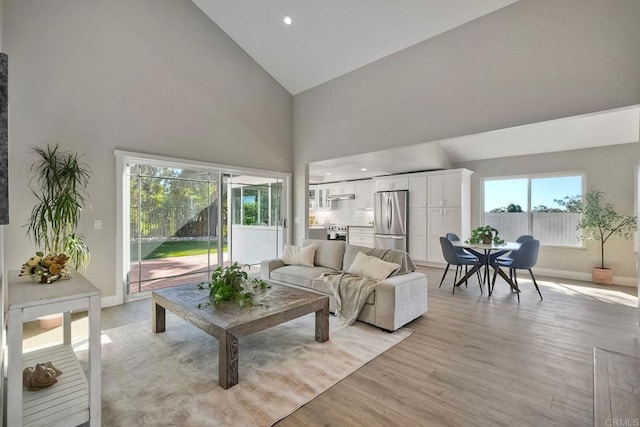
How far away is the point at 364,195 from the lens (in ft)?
30.1

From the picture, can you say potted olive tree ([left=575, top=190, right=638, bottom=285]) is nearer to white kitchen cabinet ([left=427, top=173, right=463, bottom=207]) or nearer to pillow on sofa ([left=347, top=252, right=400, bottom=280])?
white kitchen cabinet ([left=427, top=173, right=463, bottom=207])

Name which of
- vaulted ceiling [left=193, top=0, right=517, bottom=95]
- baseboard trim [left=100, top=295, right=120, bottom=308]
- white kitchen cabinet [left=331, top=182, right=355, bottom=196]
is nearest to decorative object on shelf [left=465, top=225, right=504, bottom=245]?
vaulted ceiling [left=193, top=0, right=517, bottom=95]

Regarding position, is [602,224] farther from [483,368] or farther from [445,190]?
[483,368]

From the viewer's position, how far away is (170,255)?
15.4ft

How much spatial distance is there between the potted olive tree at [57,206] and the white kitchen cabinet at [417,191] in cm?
654

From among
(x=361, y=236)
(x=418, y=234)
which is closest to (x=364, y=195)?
(x=361, y=236)

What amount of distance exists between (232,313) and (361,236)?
694cm

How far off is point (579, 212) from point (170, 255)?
24.9 ft

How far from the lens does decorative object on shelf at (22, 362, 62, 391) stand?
176 cm

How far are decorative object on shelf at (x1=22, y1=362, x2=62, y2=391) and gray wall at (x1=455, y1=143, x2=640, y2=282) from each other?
24.8 feet

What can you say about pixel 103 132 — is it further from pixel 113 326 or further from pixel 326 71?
pixel 326 71

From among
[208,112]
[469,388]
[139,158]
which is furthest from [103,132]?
[469,388]

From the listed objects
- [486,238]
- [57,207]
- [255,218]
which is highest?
[57,207]

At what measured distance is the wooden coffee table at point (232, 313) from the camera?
214cm
